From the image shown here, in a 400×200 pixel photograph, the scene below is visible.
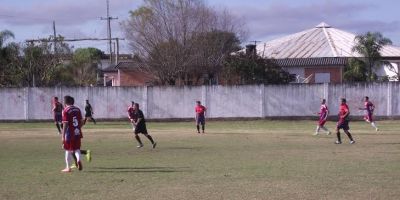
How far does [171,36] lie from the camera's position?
52.5m

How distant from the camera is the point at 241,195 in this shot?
11.3 meters

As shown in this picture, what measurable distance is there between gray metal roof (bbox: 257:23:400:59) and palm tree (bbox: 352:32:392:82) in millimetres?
7639

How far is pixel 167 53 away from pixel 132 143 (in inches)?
1080

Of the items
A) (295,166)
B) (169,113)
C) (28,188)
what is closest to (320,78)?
(169,113)

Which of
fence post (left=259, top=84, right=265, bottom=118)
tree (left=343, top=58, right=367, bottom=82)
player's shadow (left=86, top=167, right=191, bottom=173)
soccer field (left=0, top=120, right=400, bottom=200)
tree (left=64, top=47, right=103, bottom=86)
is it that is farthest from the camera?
tree (left=64, top=47, right=103, bottom=86)

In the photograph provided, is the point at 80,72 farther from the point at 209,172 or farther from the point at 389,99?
the point at 209,172

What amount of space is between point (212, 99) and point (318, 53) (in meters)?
20.4

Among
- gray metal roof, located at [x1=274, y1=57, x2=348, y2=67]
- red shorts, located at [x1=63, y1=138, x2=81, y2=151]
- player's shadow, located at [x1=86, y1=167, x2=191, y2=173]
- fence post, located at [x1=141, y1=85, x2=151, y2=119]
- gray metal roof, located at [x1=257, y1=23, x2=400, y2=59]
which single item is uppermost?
gray metal roof, located at [x1=257, y1=23, x2=400, y2=59]

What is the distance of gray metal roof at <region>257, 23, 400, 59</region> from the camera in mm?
61812

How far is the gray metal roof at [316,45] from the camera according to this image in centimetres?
6181

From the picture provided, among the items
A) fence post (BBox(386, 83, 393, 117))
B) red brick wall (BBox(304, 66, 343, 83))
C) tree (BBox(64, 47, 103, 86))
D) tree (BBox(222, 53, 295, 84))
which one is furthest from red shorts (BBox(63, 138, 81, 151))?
tree (BBox(64, 47, 103, 86))

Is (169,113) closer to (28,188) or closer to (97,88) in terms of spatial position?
(97,88)

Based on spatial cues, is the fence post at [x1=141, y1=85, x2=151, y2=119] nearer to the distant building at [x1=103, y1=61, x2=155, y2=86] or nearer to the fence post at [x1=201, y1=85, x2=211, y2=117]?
the fence post at [x1=201, y1=85, x2=211, y2=117]

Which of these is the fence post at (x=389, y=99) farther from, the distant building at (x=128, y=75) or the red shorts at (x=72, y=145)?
the red shorts at (x=72, y=145)
